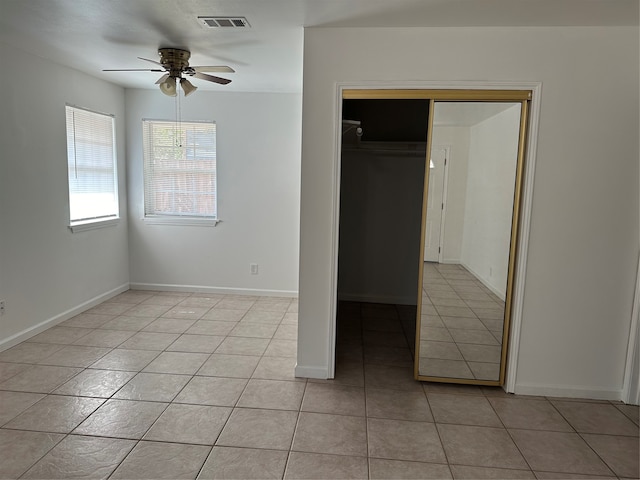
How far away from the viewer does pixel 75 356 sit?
327 centimetres

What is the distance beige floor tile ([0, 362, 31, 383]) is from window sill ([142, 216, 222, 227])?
2248 mm

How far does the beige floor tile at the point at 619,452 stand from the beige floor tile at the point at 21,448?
2940 mm

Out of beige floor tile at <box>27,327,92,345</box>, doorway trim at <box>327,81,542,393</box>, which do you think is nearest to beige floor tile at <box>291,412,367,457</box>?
doorway trim at <box>327,81,542,393</box>

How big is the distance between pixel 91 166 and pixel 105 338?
6.10ft

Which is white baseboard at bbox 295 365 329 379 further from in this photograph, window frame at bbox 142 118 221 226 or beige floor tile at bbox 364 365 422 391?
window frame at bbox 142 118 221 226

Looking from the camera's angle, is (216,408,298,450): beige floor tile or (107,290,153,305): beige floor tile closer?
(216,408,298,450): beige floor tile

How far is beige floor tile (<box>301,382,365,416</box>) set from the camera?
2607 millimetres

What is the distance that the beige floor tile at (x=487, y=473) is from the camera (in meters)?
2.04

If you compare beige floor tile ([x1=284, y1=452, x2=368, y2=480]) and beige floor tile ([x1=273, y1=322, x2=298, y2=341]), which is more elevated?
beige floor tile ([x1=273, y1=322, x2=298, y2=341])

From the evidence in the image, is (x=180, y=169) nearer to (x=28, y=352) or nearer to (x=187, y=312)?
(x=187, y=312)

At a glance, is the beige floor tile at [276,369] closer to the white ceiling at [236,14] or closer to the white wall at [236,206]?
the white wall at [236,206]

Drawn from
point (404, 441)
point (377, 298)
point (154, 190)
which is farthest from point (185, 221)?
point (404, 441)

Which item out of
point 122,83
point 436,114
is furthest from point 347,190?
point 122,83

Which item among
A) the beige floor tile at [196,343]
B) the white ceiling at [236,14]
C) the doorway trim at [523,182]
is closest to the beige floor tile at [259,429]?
the doorway trim at [523,182]
